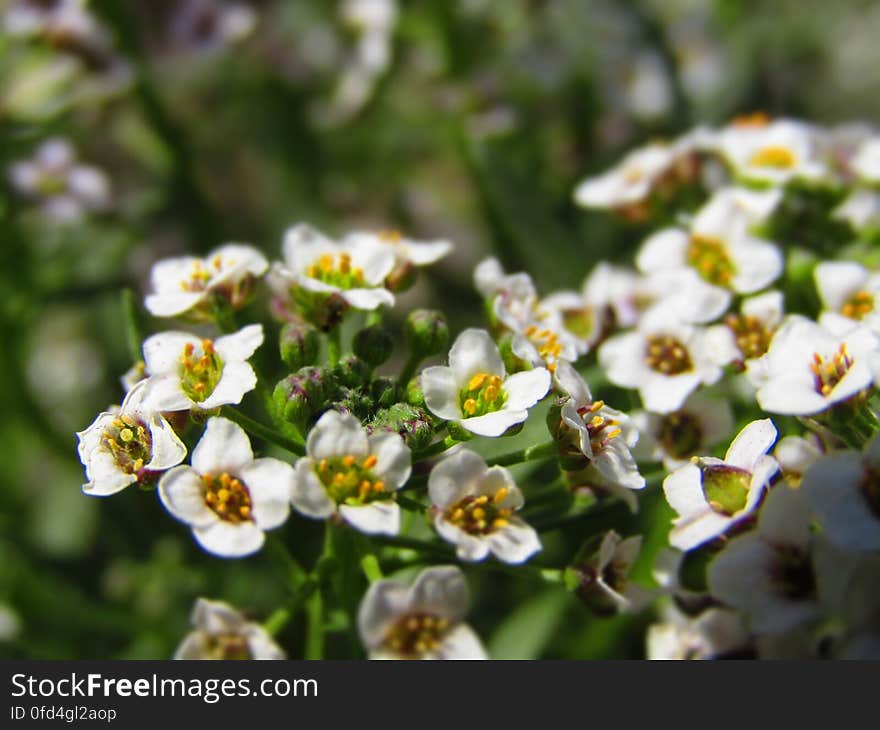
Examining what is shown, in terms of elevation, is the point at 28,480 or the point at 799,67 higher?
the point at 799,67

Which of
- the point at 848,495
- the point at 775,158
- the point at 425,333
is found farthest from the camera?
the point at 775,158

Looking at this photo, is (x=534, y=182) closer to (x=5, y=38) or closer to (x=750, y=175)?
(x=750, y=175)

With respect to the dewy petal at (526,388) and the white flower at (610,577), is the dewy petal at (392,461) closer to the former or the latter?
the dewy petal at (526,388)

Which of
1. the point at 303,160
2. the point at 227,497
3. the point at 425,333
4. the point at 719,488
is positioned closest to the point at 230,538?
the point at 227,497

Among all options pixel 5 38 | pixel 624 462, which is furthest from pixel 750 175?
pixel 5 38

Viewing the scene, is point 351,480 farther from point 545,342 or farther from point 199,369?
point 545,342

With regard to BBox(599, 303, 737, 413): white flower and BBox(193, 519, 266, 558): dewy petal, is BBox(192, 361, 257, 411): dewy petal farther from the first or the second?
BBox(599, 303, 737, 413): white flower

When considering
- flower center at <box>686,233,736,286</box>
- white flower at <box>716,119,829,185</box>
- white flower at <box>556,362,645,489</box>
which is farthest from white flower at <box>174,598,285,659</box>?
white flower at <box>716,119,829,185</box>
